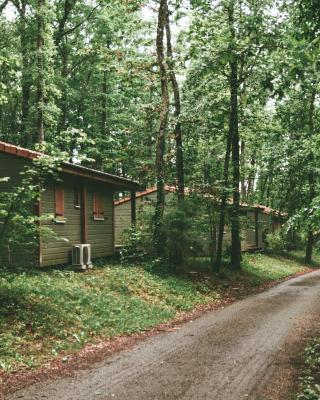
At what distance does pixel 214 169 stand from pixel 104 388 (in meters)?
16.4

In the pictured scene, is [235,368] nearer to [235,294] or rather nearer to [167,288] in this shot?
[167,288]

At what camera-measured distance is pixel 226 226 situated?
26.1 metres

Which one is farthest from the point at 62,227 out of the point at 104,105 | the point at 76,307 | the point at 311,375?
the point at 104,105

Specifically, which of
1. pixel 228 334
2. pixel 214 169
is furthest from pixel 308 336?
pixel 214 169

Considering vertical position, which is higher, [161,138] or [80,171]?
[161,138]

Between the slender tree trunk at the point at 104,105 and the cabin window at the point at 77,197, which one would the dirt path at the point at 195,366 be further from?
the slender tree trunk at the point at 104,105

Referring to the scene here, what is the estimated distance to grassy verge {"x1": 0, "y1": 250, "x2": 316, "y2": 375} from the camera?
29.2 feet

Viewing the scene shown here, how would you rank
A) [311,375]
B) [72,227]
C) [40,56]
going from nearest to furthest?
[311,375] → [72,227] → [40,56]

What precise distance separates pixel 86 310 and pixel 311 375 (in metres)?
5.81

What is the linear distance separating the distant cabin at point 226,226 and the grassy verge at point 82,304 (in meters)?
3.34

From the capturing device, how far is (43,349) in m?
8.71

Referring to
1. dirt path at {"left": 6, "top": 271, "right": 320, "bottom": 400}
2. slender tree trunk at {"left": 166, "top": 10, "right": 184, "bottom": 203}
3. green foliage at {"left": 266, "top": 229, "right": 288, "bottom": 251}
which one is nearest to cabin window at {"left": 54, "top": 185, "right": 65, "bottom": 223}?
slender tree trunk at {"left": 166, "top": 10, "right": 184, "bottom": 203}

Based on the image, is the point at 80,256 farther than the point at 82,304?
Yes

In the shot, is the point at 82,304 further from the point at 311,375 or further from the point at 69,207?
the point at 69,207
